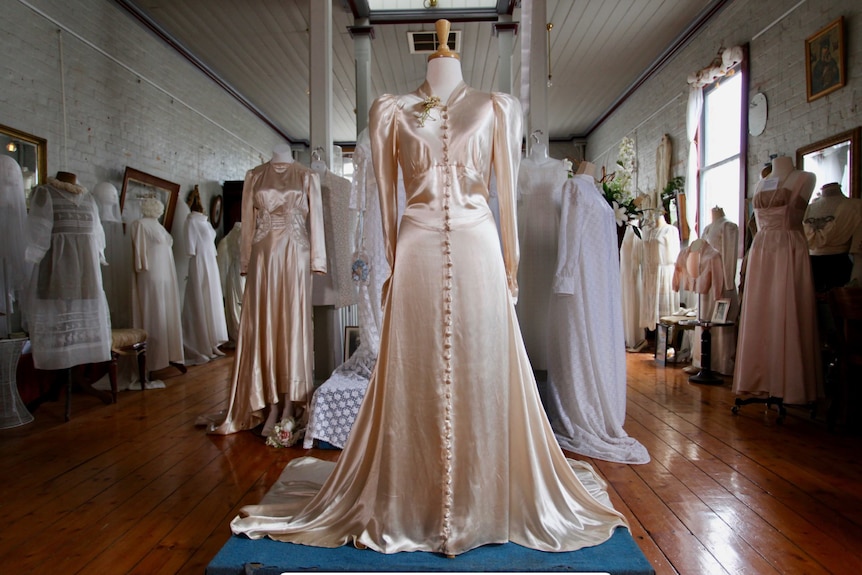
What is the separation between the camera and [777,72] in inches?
207

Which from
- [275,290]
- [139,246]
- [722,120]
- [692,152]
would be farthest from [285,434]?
[692,152]

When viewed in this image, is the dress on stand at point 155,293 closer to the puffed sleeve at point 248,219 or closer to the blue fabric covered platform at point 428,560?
the puffed sleeve at point 248,219

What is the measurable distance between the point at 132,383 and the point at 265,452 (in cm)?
270

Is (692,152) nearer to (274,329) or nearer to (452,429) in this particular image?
(274,329)

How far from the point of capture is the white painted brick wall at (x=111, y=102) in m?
4.55

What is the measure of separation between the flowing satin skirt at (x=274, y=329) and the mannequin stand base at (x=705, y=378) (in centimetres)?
383

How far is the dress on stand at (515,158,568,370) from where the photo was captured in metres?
3.88

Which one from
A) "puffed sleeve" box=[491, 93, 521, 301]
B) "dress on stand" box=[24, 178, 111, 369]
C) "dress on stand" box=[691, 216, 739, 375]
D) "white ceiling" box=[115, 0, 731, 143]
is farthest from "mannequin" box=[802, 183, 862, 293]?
"dress on stand" box=[24, 178, 111, 369]

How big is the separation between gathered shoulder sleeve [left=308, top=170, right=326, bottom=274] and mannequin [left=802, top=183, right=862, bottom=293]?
3.62m

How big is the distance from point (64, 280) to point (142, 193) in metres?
2.32

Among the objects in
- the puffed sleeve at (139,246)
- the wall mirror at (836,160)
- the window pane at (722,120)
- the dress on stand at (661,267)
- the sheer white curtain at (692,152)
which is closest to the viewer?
the wall mirror at (836,160)

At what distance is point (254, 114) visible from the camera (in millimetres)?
9844

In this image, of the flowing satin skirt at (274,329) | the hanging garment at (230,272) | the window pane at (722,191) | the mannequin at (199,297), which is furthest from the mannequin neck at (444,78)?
the hanging garment at (230,272)

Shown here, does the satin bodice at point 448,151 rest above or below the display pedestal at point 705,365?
above
